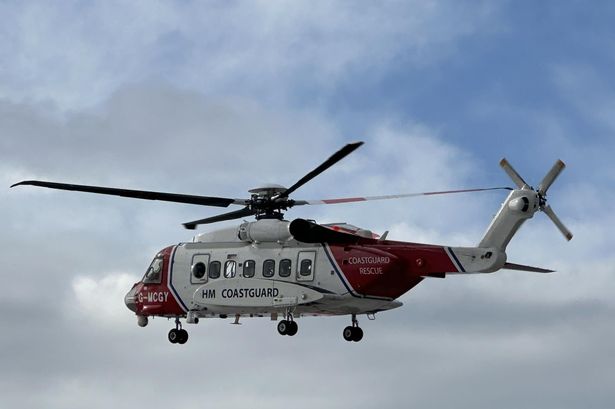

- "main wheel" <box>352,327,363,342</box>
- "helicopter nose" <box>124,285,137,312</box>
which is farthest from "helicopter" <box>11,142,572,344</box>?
"helicopter nose" <box>124,285,137,312</box>

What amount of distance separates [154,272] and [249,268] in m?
5.39

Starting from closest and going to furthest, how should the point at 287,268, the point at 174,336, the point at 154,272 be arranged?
the point at 287,268
the point at 174,336
the point at 154,272

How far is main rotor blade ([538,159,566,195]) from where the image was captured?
47.8 m

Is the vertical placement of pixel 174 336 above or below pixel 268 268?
below

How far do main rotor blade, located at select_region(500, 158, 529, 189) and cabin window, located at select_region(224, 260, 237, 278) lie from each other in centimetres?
1134

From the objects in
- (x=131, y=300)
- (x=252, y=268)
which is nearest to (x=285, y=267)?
(x=252, y=268)

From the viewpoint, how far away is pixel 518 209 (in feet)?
156

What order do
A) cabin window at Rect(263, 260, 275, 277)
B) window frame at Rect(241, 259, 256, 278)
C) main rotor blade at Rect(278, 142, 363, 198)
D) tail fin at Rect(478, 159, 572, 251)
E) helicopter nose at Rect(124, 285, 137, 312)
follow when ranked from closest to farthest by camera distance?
main rotor blade at Rect(278, 142, 363, 198)
tail fin at Rect(478, 159, 572, 251)
cabin window at Rect(263, 260, 275, 277)
window frame at Rect(241, 259, 256, 278)
helicopter nose at Rect(124, 285, 137, 312)

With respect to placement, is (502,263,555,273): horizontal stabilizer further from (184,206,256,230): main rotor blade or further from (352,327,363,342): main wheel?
(184,206,256,230): main rotor blade

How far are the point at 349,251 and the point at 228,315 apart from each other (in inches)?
243

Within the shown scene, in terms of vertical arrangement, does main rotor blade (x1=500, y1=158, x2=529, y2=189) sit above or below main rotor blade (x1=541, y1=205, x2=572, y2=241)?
above

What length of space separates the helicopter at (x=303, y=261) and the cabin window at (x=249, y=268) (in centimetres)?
4

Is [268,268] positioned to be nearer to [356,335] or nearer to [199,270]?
[199,270]

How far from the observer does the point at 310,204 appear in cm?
5103
